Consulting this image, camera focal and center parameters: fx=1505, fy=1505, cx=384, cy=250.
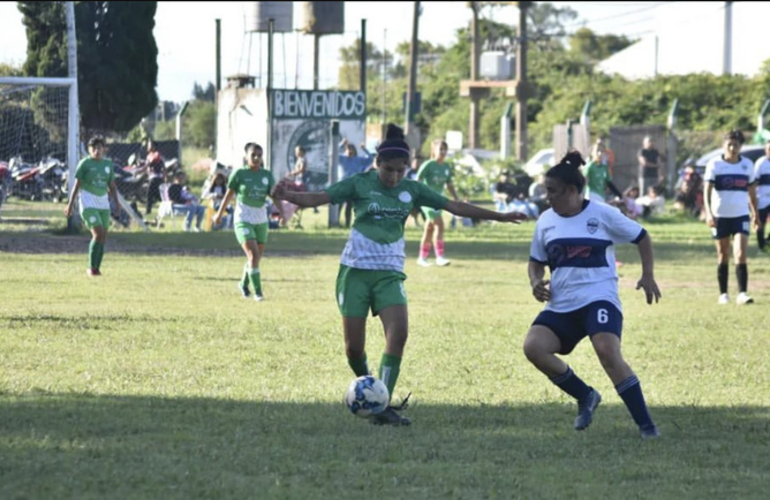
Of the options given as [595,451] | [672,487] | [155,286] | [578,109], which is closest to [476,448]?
[595,451]

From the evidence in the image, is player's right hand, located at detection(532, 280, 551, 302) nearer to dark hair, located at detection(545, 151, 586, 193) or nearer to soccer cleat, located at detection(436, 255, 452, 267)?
dark hair, located at detection(545, 151, 586, 193)

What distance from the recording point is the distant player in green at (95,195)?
19.8 metres

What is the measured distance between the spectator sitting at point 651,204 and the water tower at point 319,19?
58.1ft

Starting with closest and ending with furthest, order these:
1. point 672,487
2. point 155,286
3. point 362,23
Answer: point 672,487
point 155,286
point 362,23

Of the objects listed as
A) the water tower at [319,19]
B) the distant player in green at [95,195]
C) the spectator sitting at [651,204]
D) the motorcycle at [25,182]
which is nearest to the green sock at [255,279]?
the distant player in green at [95,195]

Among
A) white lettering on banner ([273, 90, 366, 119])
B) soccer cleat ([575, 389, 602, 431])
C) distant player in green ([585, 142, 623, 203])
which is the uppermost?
white lettering on banner ([273, 90, 366, 119])

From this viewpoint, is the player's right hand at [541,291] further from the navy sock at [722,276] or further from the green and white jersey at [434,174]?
the green and white jersey at [434,174]

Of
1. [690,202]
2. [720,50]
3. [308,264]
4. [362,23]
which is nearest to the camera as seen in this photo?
[308,264]

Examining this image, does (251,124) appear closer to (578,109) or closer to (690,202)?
(690,202)

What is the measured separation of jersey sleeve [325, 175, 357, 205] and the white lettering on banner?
106 ft

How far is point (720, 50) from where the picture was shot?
7744 cm

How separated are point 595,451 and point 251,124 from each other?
35.6 m

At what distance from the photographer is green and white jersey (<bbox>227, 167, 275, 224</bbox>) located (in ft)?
57.7

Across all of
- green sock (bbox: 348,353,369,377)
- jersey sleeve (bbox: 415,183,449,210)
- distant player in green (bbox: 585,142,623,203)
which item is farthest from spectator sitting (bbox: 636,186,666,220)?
green sock (bbox: 348,353,369,377)
